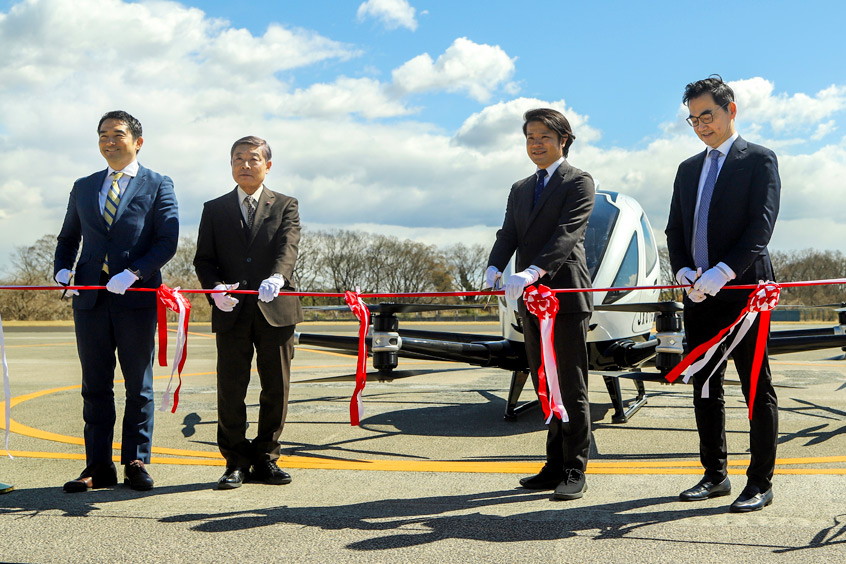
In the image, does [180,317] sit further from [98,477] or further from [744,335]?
[744,335]

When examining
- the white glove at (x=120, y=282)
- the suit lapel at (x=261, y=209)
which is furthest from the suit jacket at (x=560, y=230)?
the white glove at (x=120, y=282)

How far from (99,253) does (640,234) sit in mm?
5253

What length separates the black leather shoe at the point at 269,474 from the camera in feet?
14.7

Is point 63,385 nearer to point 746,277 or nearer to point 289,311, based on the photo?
point 289,311

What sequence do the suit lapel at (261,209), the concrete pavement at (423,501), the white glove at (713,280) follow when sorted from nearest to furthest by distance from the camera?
the concrete pavement at (423,501)
the white glove at (713,280)
the suit lapel at (261,209)

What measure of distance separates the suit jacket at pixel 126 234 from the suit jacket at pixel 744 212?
333cm

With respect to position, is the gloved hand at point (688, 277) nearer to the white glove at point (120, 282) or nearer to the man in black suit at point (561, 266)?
the man in black suit at point (561, 266)

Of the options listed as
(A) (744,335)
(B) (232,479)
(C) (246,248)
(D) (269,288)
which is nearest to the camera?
(A) (744,335)

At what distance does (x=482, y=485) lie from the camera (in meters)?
4.36

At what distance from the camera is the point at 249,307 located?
4492 millimetres

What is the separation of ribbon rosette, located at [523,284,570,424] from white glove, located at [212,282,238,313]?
183 cm

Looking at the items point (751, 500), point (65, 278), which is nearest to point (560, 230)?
point (751, 500)

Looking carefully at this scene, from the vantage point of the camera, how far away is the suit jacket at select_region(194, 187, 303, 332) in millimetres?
4556

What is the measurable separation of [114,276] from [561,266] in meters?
2.75
